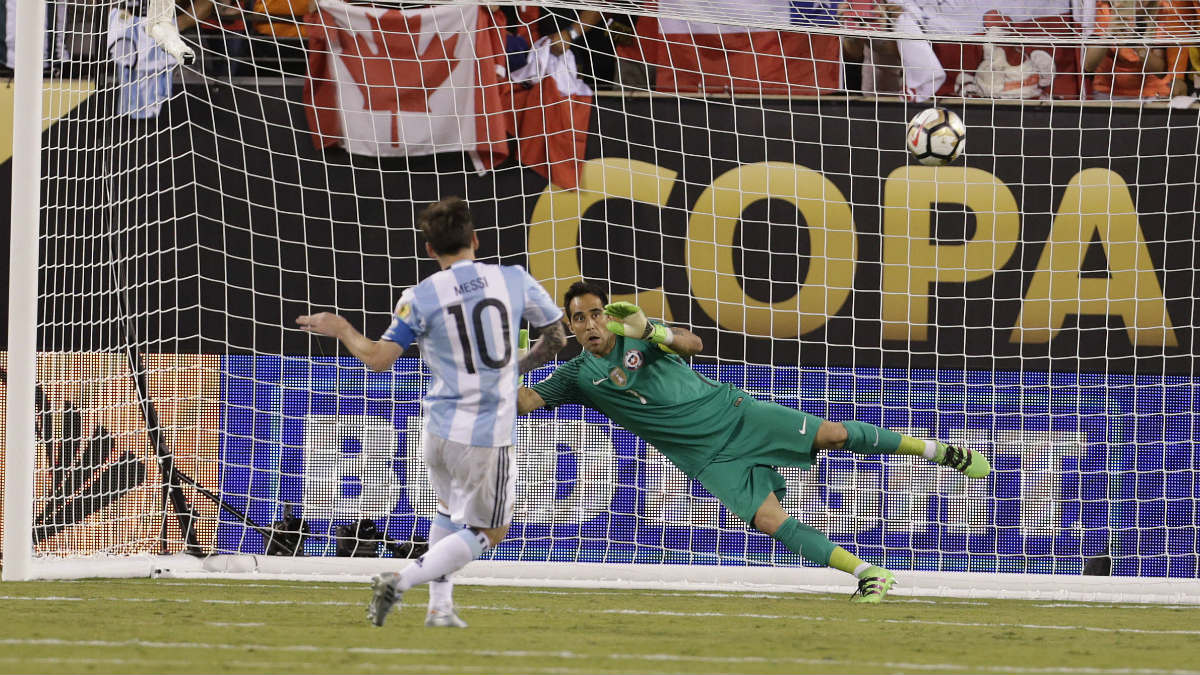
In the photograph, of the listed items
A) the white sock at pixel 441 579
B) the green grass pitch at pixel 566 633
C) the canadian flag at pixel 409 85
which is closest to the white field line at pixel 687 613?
the green grass pitch at pixel 566 633

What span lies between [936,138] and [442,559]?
141 inches

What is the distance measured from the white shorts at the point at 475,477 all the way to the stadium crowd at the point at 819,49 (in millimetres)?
3979

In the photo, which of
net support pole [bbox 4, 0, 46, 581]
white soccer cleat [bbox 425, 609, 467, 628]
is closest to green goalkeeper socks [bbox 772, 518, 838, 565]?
white soccer cleat [bbox 425, 609, 467, 628]

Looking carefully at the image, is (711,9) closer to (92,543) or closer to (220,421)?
(220,421)

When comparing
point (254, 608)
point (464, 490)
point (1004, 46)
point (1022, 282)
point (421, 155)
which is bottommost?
point (254, 608)

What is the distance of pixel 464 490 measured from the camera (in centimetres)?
484

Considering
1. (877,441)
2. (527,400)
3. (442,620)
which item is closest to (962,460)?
(877,441)

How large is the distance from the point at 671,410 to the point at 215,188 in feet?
10.3

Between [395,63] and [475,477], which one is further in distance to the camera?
[395,63]

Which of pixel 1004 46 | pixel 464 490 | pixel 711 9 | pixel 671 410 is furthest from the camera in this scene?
pixel 1004 46

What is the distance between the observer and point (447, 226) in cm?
480

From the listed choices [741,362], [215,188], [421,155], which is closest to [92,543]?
[215,188]

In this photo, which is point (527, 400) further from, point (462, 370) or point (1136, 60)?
point (1136, 60)

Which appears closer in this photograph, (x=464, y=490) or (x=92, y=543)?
(x=464, y=490)
